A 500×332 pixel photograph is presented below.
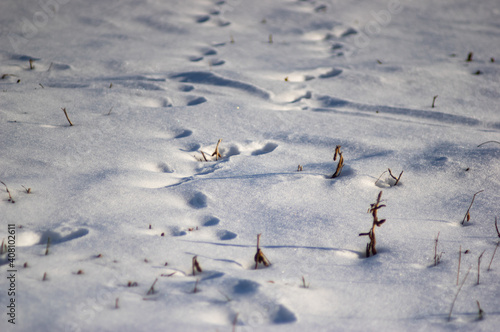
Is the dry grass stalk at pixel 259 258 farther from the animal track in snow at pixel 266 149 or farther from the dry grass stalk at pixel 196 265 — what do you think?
the animal track in snow at pixel 266 149

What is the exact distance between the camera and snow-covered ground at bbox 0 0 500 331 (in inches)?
60.2

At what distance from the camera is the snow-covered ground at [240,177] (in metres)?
1.53

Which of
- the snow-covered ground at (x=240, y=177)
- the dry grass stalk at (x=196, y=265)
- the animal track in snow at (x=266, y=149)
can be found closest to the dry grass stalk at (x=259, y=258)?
the snow-covered ground at (x=240, y=177)

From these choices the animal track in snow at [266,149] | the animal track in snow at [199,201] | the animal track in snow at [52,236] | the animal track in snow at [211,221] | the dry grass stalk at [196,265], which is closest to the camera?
the dry grass stalk at [196,265]

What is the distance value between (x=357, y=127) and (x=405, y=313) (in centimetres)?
178

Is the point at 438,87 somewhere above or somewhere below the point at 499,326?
above

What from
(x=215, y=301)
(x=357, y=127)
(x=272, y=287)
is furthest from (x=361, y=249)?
(x=357, y=127)

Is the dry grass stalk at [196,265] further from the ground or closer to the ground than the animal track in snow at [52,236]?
further from the ground

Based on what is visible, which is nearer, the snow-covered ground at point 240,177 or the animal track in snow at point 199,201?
the snow-covered ground at point 240,177

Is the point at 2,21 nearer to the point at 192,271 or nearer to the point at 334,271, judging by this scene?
the point at 192,271

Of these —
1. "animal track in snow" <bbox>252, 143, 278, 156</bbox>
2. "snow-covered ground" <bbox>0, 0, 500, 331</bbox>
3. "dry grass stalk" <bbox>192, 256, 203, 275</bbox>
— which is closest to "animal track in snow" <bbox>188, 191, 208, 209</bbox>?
"snow-covered ground" <bbox>0, 0, 500, 331</bbox>

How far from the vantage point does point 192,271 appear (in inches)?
65.9

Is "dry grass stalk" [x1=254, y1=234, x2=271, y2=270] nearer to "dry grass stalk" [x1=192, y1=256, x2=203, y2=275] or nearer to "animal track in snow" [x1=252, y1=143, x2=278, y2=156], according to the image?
"dry grass stalk" [x1=192, y1=256, x2=203, y2=275]

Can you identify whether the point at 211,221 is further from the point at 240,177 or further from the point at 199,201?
the point at 240,177
